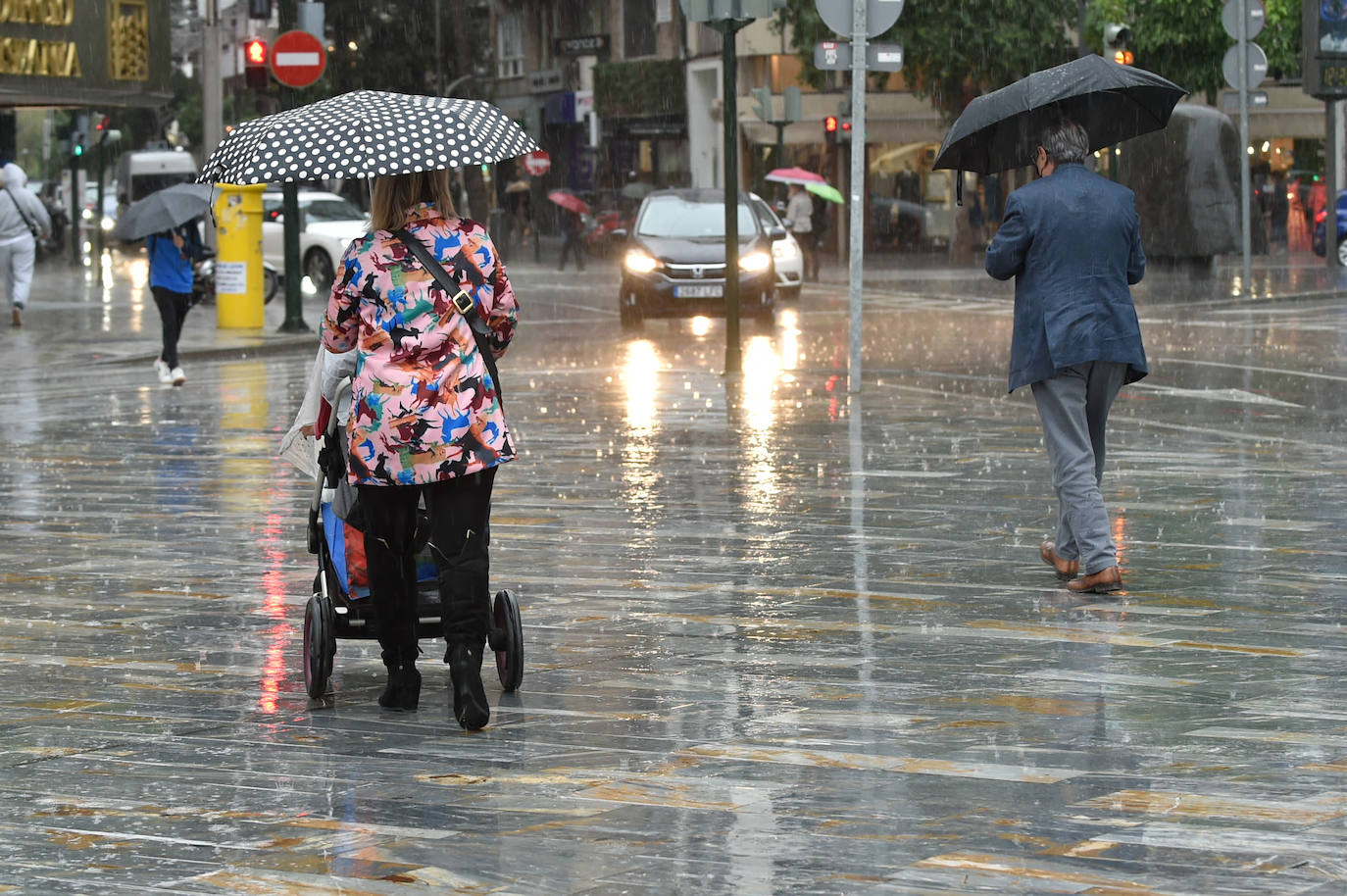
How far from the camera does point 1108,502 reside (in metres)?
10.3

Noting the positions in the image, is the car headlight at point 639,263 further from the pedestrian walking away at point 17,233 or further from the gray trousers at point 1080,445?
the gray trousers at point 1080,445

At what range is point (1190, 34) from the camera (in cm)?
4669

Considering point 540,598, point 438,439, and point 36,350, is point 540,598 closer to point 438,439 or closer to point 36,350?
point 438,439

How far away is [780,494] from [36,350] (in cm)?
1288

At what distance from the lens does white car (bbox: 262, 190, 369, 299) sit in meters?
32.9

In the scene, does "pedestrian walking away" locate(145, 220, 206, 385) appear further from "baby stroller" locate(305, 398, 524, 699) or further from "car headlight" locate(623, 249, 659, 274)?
"baby stroller" locate(305, 398, 524, 699)

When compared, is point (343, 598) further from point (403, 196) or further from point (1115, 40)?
point (1115, 40)

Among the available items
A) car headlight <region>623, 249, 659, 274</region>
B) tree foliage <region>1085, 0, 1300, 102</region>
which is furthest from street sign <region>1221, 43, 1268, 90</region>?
tree foliage <region>1085, 0, 1300, 102</region>

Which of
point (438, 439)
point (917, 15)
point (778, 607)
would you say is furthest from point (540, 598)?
point (917, 15)

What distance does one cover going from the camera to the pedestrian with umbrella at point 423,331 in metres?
5.88

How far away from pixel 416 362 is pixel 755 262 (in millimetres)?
18818

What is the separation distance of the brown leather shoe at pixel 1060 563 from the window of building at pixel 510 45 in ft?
208

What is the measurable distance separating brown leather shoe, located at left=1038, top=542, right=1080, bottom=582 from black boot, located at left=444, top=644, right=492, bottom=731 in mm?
3028

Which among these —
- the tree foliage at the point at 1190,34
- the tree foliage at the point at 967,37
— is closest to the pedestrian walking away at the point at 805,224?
the tree foliage at the point at 967,37
